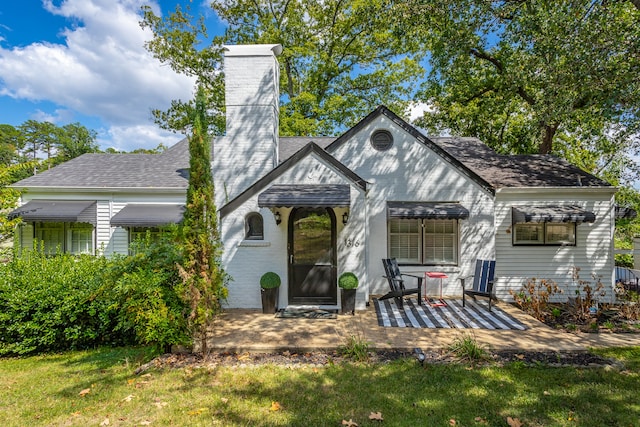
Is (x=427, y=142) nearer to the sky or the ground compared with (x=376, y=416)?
nearer to the sky

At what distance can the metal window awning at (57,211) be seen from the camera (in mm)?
11306

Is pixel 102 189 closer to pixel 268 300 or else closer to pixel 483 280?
pixel 268 300

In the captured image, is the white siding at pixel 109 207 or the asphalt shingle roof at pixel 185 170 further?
the white siding at pixel 109 207

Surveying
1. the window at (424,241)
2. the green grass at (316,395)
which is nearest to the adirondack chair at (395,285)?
the window at (424,241)

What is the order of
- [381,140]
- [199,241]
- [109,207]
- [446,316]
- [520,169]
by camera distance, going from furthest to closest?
[109,207] < [520,169] < [381,140] < [446,316] < [199,241]

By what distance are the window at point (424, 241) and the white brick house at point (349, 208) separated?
0.04 m

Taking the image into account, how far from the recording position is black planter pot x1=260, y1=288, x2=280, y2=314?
7977mm

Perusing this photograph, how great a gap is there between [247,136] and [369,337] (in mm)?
6977

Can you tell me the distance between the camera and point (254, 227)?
860 centimetres

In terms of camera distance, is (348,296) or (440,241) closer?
(348,296)

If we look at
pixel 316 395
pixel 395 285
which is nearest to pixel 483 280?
pixel 395 285

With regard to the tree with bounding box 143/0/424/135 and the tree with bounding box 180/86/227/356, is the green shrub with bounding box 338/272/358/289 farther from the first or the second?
the tree with bounding box 143/0/424/135

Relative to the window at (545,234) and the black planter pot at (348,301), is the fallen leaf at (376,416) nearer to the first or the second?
the black planter pot at (348,301)

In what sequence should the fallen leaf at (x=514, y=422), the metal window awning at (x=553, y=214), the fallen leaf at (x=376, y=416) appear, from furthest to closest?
the metal window awning at (x=553, y=214) → the fallen leaf at (x=376, y=416) → the fallen leaf at (x=514, y=422)
